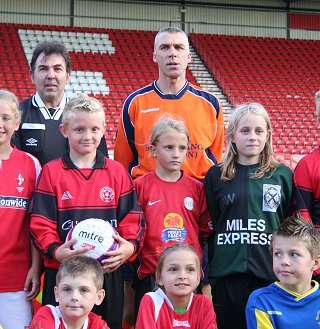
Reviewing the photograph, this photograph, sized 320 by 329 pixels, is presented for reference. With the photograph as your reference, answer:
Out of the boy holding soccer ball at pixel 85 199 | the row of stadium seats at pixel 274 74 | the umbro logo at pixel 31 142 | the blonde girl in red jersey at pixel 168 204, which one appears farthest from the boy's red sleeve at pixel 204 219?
the row of stadium seats at pixel 274 74

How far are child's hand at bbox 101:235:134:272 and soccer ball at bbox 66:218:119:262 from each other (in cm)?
3

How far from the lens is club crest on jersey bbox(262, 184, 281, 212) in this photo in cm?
372

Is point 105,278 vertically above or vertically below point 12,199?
below

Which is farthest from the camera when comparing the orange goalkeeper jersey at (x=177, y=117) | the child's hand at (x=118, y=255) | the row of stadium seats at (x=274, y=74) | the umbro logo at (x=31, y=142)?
the row of stadium seats at (x=274, y=74)

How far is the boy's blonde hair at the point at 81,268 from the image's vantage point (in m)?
3.28

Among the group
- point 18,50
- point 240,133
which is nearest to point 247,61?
point 18,50

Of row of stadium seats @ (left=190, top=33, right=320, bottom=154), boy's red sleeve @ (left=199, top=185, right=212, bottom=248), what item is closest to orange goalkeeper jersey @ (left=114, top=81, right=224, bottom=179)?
boy's red sleeve @ (left=199, top=185, right=212, bottom=248)

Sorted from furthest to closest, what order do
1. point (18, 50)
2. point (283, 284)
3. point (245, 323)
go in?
point (18, 50) → point (245, 323) → point (283, 284)

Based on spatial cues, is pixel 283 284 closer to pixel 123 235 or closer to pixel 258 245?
pixel 258 245

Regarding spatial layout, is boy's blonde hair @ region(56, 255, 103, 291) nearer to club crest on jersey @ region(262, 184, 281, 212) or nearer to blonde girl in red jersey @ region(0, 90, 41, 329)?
blonde girl in red jersey @ region(0, 90, 41, 329)

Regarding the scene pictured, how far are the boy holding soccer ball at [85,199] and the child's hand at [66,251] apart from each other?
0.09 m

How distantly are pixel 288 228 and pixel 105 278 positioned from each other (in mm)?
1094

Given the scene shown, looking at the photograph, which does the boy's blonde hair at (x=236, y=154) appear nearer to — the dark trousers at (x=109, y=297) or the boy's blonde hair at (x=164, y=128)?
the boy's blonde hair at (x=164, y=128)

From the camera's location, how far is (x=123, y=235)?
3584mm
